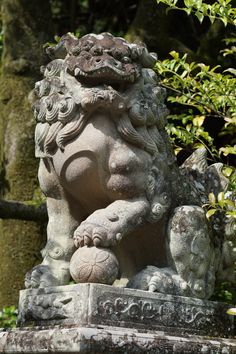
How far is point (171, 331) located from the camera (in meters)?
4.28

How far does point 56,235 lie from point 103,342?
0.83m

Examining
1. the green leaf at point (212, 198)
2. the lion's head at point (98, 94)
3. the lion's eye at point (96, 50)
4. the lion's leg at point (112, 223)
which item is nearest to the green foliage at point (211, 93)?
the green leaf at point (212, 198)

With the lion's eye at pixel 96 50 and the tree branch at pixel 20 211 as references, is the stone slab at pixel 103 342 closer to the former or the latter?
the lion's eye at pixel 96 50

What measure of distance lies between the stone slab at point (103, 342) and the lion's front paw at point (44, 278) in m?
0.27

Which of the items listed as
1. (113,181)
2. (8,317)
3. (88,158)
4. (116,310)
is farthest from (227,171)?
(8,317)

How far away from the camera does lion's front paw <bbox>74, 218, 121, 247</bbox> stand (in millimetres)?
4133

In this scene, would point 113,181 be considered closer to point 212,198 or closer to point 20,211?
point 212,198

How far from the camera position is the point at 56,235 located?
452 cm

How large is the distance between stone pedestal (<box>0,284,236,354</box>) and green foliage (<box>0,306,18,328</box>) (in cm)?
296

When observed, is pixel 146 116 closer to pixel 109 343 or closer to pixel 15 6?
pixel 109 343

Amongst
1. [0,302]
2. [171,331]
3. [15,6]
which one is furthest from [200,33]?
[171,331]

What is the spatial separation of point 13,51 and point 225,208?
4.37m

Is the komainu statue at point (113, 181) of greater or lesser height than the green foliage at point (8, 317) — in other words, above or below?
above

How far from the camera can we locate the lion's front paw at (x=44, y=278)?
14.3ft
